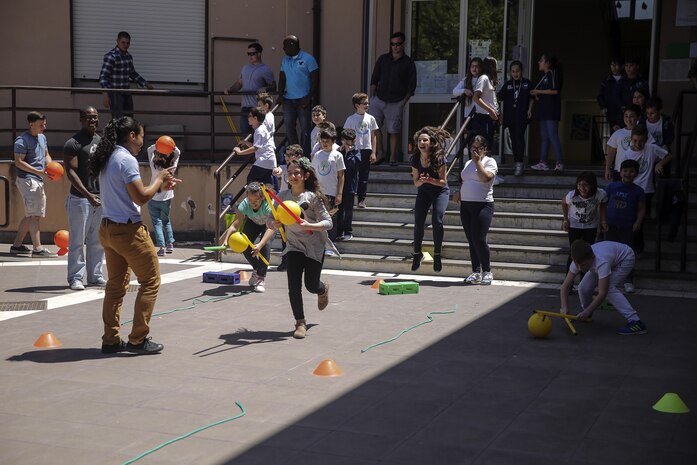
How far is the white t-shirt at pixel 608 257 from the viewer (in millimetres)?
8656

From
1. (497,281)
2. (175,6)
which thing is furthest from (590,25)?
(497,281)

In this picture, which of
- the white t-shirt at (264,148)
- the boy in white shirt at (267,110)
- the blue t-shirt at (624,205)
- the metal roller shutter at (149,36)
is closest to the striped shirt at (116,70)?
the metal roller shutter at (149,36)

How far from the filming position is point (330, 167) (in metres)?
12.5

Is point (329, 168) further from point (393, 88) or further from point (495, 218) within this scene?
point (393, 88)

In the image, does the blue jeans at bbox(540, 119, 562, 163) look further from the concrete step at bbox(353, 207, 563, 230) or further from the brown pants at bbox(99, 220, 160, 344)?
the brown pants at bbox(99, 220, 160, 344)

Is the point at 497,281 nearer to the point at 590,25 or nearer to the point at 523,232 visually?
the point at 523,232

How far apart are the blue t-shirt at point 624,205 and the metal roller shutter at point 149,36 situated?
8.89 meters

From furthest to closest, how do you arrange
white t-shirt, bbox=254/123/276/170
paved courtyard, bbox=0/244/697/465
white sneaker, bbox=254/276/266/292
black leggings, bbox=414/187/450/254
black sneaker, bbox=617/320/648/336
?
white t-shirt, bbox=254/123/276/170, black leggings, bbox=414/187/450/254, white sneaker, bbox=254/276/266/292, black sneaker, bbox=617/320/648/336, paved courtyard, bbox=0/244/697/465

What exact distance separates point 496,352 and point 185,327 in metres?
3.15

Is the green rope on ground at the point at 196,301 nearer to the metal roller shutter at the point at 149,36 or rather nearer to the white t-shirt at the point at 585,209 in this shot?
the white t-shirt at the point at 585,209

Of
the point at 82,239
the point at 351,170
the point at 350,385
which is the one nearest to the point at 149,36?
the point at 351,170

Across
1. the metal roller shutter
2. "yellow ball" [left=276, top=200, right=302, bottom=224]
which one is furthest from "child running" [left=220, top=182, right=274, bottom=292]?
the metal roller shutter

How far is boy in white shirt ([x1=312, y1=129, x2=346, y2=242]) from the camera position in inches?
489

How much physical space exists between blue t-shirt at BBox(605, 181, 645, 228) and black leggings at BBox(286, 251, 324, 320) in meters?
4.10
